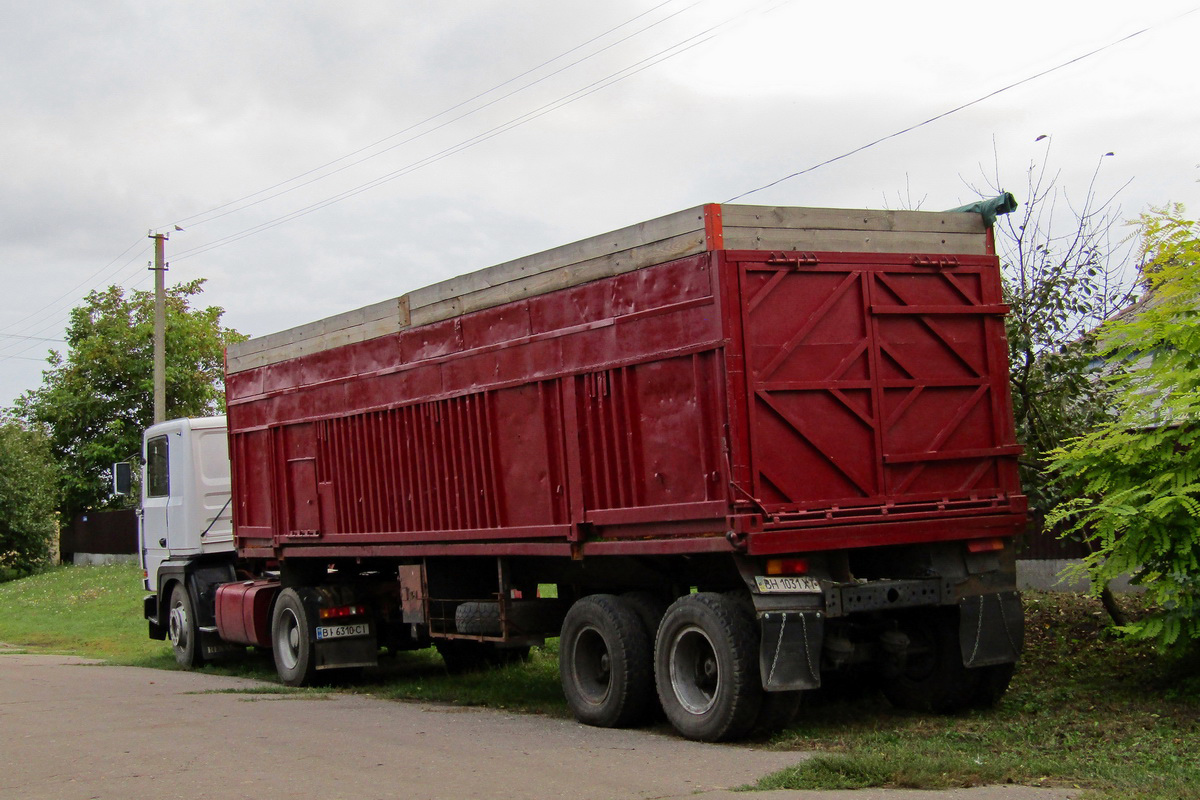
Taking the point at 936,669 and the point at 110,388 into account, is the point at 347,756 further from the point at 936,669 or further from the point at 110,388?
the point at 110,388

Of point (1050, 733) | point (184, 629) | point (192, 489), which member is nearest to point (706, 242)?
point (1050, 733)

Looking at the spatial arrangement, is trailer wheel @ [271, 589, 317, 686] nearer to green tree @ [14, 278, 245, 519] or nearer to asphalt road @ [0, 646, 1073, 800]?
asphalt road @ [0, 646, 1073, 800]

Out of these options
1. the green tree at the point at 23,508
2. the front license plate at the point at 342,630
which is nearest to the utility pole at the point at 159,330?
the green tree at the point at 23,508

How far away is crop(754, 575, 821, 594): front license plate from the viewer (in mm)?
8320

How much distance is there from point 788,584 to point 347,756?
2979 mm

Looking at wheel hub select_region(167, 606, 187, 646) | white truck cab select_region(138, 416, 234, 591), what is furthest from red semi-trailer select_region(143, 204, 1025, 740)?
wheel hub select_region(167, 606, 187, 646)

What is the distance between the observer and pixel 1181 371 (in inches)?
345

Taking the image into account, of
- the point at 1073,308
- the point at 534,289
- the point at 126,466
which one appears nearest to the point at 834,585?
the point at 534,289

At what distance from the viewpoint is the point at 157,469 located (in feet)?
55.7

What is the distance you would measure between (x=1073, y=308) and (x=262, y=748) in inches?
300

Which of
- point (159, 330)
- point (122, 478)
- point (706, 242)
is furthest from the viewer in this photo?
point (159, 330)

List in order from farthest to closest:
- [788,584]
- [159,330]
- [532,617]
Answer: [159,330] → [532,617] → [788,584]

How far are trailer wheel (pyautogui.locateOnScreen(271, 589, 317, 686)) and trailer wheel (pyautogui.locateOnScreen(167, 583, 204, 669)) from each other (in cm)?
216

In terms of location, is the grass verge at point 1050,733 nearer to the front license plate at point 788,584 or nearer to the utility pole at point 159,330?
the front license plate at point 788,584
